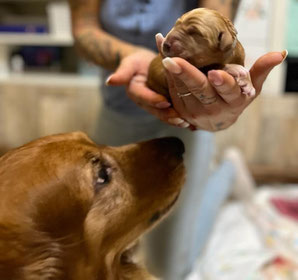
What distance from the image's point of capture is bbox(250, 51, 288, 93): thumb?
68cm

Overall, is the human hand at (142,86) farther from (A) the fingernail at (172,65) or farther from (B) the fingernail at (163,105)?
(A) the fingernail at (172,65)

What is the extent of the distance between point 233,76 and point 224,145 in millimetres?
1790

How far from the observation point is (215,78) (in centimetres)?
66

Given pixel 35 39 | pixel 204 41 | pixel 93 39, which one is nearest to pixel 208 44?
pixel 204 41

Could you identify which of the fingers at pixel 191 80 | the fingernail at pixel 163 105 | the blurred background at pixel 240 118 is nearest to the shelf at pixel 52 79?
the blurred background at pixel 240 118

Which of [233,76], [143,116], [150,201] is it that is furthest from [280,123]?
[233,76]

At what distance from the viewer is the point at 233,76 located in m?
0.68

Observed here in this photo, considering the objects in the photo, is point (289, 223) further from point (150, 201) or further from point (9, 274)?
point (9, 274)

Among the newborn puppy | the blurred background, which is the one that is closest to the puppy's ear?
the newborn puppy

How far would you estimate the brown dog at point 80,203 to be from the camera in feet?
2.51

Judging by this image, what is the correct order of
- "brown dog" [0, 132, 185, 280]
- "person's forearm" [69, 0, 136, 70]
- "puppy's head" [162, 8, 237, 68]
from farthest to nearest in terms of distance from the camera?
"person's forearm" [69, 0, 136, 70] < "brown dog" [0, 132, 185, 280] < "puppy's head" [162, 8, 237, 68]

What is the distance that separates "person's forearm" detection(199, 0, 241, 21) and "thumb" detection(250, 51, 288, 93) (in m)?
0.20

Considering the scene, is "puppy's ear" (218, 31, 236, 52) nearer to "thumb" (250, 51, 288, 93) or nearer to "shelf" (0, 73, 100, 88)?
"thumb" (250, 51, 288, 93)

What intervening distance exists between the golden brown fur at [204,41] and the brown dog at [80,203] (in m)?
0.30
